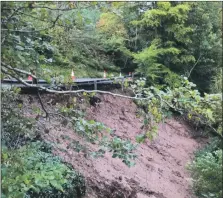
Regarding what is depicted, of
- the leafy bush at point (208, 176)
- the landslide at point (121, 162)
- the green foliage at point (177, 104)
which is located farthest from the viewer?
the landslide at point (121, 162)

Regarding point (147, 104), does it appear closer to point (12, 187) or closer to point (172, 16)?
point (12, 187)

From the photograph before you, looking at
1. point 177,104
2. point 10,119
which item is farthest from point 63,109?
point 177,104

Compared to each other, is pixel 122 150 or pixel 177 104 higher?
pixel 177 104

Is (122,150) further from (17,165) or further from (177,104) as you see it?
(17,165)

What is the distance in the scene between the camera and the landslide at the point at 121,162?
2521 mm

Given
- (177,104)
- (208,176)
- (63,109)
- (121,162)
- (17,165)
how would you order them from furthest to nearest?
(121,162) < (208,176) < (63,109) < (177,104) < (17,165)

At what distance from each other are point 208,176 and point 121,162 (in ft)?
4.76

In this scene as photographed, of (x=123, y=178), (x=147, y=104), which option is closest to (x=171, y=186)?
(x=123, y=178)

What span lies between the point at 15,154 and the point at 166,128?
14.0 ft

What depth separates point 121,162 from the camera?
12.5 ft

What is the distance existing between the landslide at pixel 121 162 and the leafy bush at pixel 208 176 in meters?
0.28

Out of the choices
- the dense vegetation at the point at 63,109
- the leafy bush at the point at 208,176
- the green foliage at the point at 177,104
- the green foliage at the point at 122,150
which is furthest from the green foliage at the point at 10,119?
the leafy bush at the point at 208,176

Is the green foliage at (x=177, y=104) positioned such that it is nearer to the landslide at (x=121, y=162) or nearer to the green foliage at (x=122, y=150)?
the green foliage at (x=122, y=150)

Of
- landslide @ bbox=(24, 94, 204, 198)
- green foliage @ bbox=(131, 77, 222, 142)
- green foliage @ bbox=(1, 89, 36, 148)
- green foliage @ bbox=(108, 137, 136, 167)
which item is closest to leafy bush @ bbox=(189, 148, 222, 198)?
landslide @ bbox=(24, 94, 204, 198)
